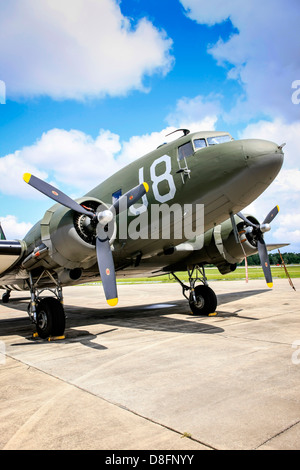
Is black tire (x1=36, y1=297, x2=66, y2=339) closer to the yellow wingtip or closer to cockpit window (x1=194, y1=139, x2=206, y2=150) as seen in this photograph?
the yellow wingtip

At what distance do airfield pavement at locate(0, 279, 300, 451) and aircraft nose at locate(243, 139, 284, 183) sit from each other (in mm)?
3753

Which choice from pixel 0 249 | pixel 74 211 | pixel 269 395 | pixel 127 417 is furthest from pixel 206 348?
pixel 0 249

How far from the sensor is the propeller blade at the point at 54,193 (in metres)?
7.76

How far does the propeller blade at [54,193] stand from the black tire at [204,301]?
5.88m

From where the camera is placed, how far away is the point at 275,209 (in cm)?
1233

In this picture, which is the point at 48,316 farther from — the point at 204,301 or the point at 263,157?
the point at 263,157

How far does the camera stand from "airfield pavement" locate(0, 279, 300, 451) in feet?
9.97

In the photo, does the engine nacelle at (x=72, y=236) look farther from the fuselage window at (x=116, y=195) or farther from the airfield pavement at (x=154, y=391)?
the airfield pavement at (x=154, y=391)

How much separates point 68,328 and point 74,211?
4045mm

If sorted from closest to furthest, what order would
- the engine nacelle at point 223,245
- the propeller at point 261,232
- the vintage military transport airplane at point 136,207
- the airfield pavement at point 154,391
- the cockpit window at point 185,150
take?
the airfield pavement at point 154,391
the vintage military transport airplane at point 136,207
the cockpit window at point 185,150
the propeller at point 261,232
the engine nacelle at point 223,245

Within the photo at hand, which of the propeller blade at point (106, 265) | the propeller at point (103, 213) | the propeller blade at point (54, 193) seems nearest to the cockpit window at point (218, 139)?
the propeller at point (103, 213)

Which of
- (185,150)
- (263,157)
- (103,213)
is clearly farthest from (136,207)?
(263,157)

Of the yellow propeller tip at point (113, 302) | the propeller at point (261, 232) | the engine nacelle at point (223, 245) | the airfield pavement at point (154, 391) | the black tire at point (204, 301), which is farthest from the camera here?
the engine nacelle at point (223, 245)
